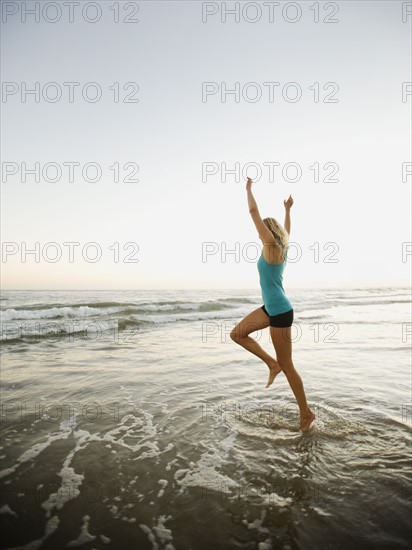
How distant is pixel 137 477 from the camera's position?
2.96m

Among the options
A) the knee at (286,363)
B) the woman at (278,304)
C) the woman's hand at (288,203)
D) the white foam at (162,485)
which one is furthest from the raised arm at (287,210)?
the white foam at (162,485)

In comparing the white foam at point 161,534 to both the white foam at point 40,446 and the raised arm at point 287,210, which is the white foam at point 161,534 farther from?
the raised arm at point 287,210

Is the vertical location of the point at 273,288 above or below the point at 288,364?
above

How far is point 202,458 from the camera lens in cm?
330

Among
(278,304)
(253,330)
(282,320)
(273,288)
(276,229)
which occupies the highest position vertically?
(276,229)

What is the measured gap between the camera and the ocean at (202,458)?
229cm

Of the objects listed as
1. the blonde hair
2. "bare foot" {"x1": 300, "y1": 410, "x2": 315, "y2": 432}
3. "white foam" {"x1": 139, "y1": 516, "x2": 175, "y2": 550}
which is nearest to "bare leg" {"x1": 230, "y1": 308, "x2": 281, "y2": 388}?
"bare foot" {"x1": 300, "y1": 410, "x2": 315, "y2": 432}

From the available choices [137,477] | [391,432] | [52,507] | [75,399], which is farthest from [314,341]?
[52,507]

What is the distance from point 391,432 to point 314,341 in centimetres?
661

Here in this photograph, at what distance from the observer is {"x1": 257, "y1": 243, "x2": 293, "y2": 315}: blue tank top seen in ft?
12.8

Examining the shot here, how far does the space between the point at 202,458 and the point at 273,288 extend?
→ 6.60 ft

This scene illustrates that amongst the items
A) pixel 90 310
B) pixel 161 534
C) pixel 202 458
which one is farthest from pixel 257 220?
pixel 90 310

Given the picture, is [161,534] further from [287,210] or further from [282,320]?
[287,210]

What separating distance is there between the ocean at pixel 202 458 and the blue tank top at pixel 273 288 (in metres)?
1.48
